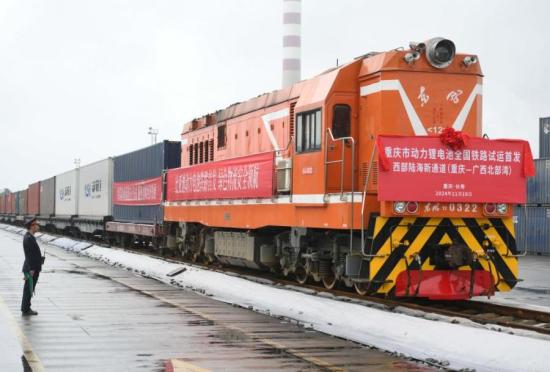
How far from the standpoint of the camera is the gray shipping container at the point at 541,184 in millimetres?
41250

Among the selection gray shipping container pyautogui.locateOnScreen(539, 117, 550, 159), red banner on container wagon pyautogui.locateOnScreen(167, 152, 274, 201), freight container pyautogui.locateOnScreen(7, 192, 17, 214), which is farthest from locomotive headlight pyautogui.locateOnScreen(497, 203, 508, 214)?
freight container pyautogui.locateOnScreen(7, 192, 17, 214)

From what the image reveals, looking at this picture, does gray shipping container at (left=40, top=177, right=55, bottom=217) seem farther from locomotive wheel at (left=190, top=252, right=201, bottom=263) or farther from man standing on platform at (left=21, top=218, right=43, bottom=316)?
man standing on platform at (left=21, top=218, right=43, bottom=316)

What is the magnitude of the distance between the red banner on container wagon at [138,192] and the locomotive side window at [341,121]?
14.2m

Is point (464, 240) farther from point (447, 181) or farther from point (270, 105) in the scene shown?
point (270, 105)

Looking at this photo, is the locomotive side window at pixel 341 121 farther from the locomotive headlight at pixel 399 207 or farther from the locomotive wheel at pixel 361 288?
the locomotive wheel at pixel 361 288

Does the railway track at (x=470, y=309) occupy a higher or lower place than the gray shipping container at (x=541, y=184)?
lower

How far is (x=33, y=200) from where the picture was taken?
68.3 m

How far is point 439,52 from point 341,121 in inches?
83.4

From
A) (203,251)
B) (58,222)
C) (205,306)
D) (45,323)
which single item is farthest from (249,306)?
(58,222)

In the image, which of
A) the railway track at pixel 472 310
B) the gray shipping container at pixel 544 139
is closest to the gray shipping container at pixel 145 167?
the railway track at pixel 472 310

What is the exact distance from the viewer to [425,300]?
51.6ft

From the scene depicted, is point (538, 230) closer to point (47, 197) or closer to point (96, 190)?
point (96, 190)

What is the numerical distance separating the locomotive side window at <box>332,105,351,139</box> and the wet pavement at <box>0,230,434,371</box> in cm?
366

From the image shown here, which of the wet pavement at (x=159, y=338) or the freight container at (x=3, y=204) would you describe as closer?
the wet pavement at (x=159, y=338)
